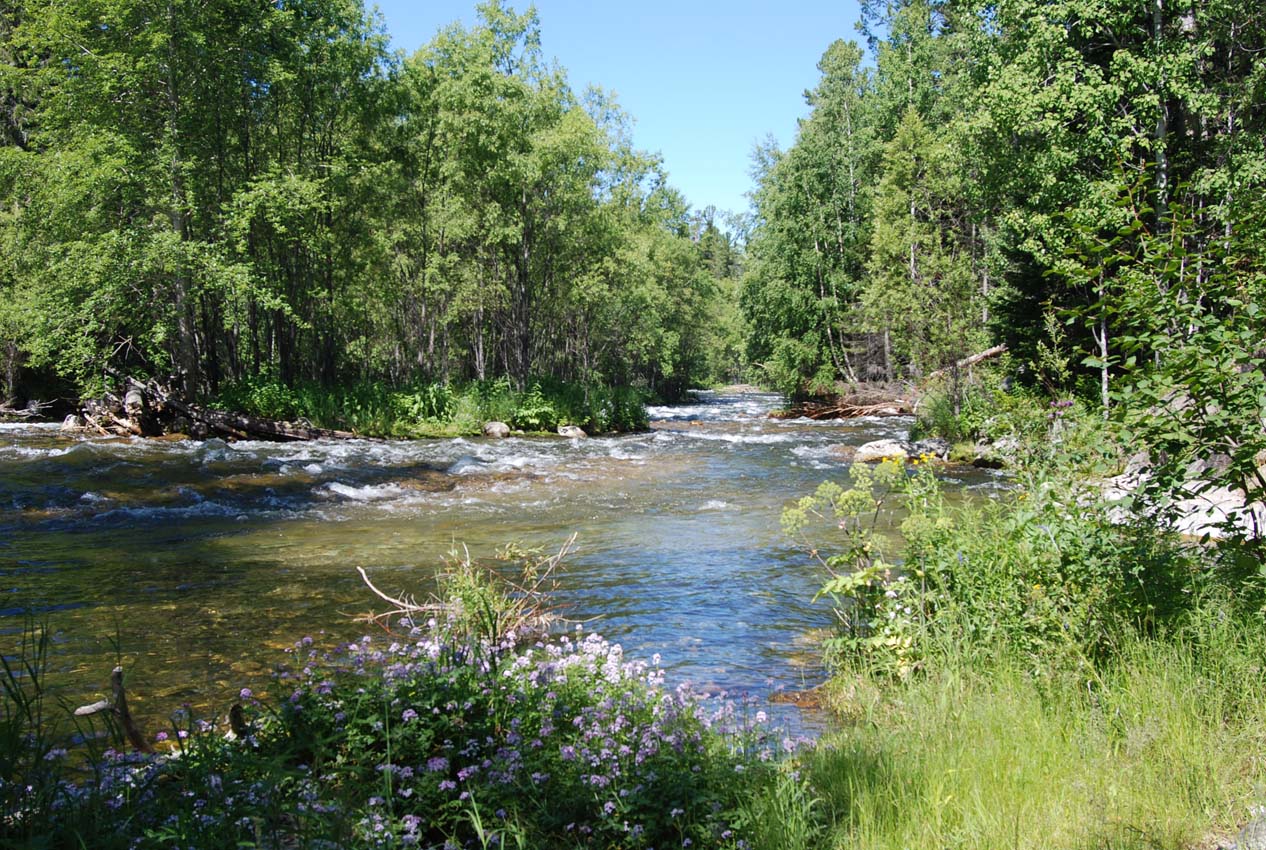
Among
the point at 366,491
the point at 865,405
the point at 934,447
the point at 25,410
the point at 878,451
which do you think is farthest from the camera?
the point at 865,405

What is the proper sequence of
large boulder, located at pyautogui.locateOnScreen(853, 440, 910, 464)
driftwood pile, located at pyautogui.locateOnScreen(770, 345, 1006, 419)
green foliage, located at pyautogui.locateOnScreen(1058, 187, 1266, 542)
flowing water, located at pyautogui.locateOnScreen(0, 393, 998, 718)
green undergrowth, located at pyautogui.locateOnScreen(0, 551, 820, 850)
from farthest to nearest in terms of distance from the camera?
driftwood pile, located at pyautogui.locateOnScreen(770, 345, 1006, 419) → large boulder, located at pyautogui.locateOnScreen(853, 440, 910, 464) → flowing water, located at pyautogui.locateOnScreen(0, 393, 998, 718) → green foliage, located at pyautogui.locateOnScreen(1058, 187, 1266, 542) → green undergrowth, located at pyautogui.locateOnScreen(0, 551, 820, 850)

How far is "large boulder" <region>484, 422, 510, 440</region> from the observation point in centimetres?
2572

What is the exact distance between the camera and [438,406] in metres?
25.9

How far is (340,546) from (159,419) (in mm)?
12719

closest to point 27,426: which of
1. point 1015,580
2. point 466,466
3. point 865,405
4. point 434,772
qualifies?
point 466,466

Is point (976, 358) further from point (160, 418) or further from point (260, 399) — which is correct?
point (160, 418)

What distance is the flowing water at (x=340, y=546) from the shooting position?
641 centimetres

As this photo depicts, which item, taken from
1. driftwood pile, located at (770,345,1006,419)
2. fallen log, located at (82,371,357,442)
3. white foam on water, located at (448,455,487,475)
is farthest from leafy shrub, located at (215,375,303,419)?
driftwood pile, located at (770,345,1006,419)

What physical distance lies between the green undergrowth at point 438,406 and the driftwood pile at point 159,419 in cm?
157

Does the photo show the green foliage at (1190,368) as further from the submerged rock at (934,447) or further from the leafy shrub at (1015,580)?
the submerged rock at (934,447)

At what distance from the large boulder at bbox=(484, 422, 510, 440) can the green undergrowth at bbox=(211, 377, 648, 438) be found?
0.83ft

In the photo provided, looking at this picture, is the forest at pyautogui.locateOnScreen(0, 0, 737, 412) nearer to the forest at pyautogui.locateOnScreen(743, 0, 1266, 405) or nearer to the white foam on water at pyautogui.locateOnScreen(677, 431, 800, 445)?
the white foam on water at pyautogui.locateOnScreen(677, 431, 800, 445)

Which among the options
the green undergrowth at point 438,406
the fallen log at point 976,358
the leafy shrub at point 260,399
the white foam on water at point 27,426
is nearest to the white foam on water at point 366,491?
the leafy shrub at point 260,399

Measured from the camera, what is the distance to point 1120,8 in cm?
1786
